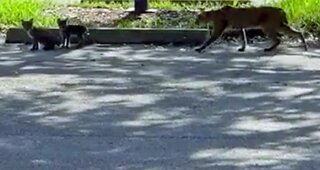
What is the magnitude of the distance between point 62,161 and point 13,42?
243 inches

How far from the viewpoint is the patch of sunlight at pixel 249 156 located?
6.53 m

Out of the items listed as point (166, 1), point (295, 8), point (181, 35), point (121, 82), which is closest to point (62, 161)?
point (121, 82)

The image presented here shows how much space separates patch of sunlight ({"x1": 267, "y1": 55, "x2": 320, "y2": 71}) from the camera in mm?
10680

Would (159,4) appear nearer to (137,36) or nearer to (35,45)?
(137,36)

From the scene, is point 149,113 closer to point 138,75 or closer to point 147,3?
point 138,75

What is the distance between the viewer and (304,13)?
13195 mm

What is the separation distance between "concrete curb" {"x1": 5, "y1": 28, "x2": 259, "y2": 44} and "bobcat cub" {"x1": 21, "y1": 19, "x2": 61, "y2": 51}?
49 centimetres

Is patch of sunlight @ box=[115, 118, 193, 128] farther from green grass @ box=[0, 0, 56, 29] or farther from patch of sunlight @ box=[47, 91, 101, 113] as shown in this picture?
green grass @ box=[0, 0, 56, 29]

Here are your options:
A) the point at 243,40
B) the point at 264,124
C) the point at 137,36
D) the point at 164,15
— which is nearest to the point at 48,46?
the point at 137,36

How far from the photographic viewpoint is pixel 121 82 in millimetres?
9719

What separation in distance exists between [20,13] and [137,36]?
214 cm

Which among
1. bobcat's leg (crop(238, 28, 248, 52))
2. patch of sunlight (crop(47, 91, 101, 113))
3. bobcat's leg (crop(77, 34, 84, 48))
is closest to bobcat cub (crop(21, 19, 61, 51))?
bobcat's leg (crop(77, 34, 84, 48))

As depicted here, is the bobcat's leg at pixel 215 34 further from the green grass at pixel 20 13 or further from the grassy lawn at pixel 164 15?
the green grass at pixel 20 13

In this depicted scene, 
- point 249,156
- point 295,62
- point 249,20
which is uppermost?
point 249,20
